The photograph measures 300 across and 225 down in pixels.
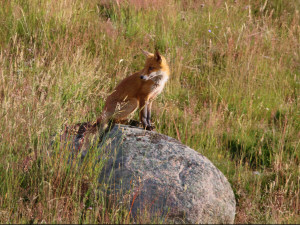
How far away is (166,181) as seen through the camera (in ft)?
11.7

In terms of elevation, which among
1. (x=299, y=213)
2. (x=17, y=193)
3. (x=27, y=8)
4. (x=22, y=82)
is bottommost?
(x=299, y=213)

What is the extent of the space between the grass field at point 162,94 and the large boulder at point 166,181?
218 millimetres

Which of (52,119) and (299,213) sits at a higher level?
(52,119)

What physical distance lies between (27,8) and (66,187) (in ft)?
15.3

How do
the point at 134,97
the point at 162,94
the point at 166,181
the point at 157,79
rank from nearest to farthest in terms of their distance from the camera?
the point at 166,181 → the point at 134,97 → the point at 157,79 → the point at 162,94

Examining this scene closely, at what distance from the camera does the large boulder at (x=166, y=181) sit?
3.43 m

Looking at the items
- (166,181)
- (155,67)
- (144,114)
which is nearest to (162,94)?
(155,67)

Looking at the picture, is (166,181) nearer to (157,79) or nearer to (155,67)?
(157,79)

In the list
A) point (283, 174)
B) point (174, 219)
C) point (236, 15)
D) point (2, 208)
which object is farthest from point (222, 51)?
point (2, 208)

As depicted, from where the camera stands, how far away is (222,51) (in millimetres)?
7066

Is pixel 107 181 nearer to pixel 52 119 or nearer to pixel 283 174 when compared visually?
pixel 52 119

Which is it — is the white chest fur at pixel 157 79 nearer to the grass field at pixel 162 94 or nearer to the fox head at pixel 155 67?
the fox head at pixel 155 67

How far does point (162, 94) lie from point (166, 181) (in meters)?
2.77

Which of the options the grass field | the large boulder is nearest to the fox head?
the grass field
